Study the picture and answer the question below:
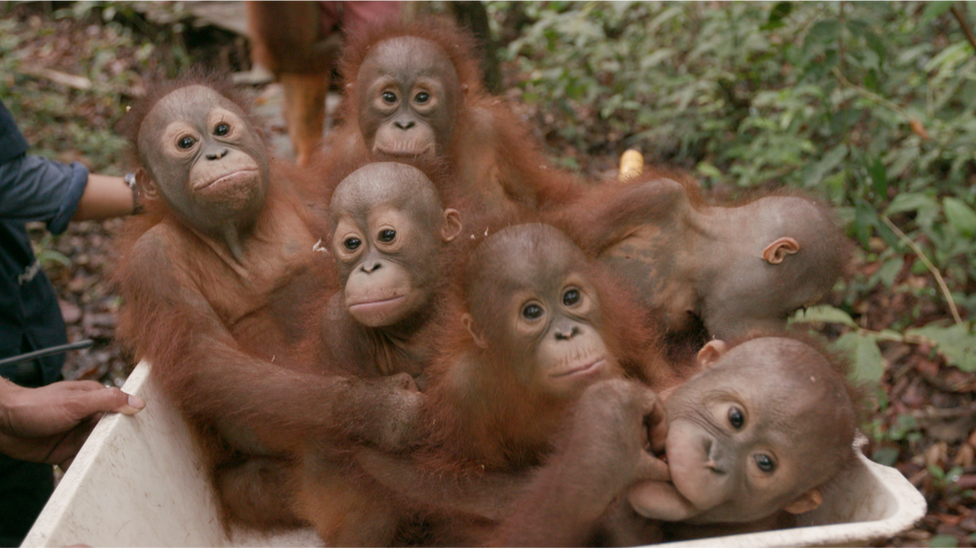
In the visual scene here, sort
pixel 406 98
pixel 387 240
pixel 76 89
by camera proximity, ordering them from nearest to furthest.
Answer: pixel 387 240, pixel 406 98, pixel 76 89

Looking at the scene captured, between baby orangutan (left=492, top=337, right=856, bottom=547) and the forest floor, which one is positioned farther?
the forest floor

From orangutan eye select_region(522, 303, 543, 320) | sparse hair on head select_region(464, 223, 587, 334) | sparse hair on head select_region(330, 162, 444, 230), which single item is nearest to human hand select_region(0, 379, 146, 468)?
sparse hair on head select_region(330, 162, 444, 230)

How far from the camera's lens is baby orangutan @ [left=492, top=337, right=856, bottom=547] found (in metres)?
1.53

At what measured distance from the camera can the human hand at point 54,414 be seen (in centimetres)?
197

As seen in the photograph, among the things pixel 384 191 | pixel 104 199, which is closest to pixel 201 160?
pixel 384 191

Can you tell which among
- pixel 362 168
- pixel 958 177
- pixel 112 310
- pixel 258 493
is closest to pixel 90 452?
pixel 258 493

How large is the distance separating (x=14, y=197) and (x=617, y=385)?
2.40 m

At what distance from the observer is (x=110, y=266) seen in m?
2.69

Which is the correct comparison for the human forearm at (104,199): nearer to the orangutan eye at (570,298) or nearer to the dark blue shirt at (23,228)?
the dark blue shirt at (23,228)

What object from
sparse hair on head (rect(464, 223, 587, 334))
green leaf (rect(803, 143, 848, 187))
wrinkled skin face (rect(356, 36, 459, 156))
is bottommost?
green leaf (rect(803, 143, 848, 187))

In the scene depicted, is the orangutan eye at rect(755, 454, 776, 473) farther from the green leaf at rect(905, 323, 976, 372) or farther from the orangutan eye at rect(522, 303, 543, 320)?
the green leaf at rect(905, 323, 976, 372)

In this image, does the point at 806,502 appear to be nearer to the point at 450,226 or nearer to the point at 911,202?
the point at 450,226

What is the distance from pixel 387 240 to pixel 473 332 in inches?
17.2

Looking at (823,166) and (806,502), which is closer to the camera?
(806,502)
